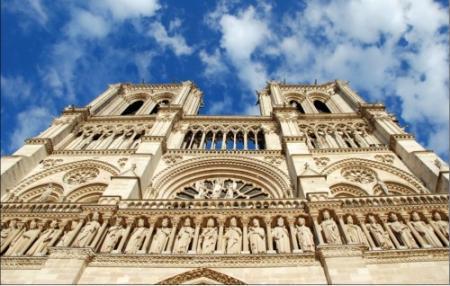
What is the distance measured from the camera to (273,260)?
8.97 m

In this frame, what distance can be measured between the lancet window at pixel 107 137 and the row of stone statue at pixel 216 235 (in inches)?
301

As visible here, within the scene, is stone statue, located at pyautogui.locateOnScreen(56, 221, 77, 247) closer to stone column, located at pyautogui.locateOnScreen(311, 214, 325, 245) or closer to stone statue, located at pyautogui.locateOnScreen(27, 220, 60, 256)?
stone statue, located at pyautogui.locateOnScreen(27, 220, 60, 256)

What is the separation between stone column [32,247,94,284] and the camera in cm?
829

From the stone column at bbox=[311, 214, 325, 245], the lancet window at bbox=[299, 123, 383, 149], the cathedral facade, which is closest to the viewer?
the cathedral facade

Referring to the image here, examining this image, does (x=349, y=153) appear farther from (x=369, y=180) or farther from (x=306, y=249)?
(x=306, y=249)

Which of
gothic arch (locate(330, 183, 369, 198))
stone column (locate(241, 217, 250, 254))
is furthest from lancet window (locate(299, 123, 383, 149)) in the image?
stone column (locate(241, 217, 250, 254))

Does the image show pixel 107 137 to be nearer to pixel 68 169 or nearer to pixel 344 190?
pixel 68 169

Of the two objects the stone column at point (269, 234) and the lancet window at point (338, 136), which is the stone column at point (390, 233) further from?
the lancet window at point (338, 136)

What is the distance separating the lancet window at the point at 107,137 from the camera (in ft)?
59.5

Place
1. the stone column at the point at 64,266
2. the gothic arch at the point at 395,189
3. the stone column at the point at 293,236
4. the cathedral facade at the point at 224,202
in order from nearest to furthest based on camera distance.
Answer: the stone column at the point at 64,266
the cathedral facade at the point at 224,202
the stone column at the point at 293,236
the gothic arch at the point at 395,189

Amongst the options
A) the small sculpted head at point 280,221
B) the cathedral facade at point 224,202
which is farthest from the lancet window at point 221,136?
the small sculpted head at point 280,221

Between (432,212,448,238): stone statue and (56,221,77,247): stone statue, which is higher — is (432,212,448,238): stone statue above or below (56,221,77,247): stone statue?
above

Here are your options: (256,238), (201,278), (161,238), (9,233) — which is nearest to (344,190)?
(256,238)

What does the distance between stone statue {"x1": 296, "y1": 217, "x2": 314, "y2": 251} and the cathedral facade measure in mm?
50
